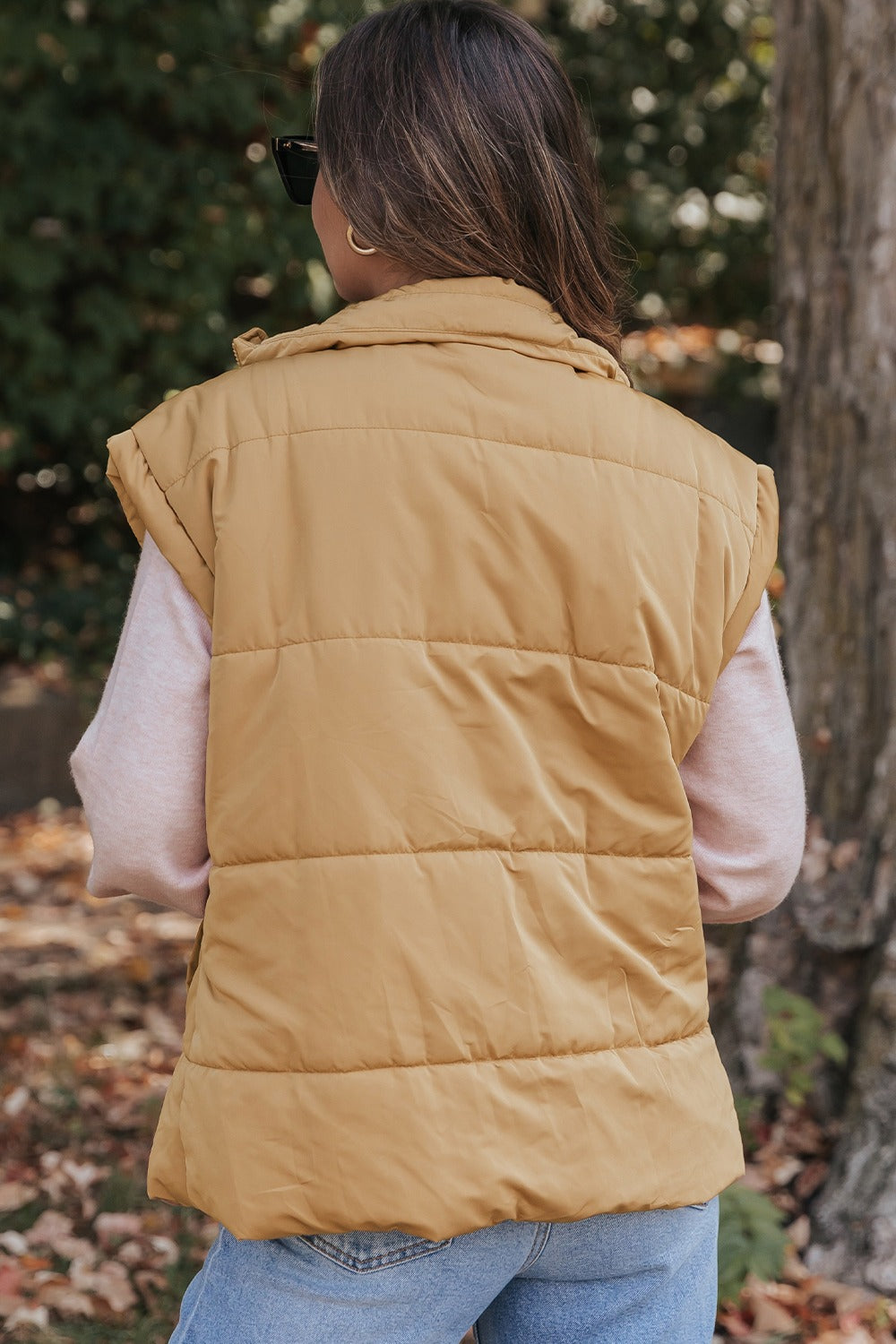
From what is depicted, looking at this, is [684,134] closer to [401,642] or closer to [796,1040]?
[796,1040]

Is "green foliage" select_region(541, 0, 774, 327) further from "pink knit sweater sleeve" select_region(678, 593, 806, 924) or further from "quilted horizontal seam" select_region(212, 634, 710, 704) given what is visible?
A: "quilted horizontal seam" select_region(212, 634, 710, 704)

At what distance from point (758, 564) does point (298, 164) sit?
2.13 feet

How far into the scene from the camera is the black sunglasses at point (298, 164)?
1478 mm

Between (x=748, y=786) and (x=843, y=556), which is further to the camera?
(x=843, y=556)

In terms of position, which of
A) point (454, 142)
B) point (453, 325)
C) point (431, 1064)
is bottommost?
point (431, 1064)

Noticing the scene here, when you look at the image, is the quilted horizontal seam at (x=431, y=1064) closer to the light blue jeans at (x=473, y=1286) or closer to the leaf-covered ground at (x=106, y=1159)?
the light blue jeans at (x=473, y=1286)

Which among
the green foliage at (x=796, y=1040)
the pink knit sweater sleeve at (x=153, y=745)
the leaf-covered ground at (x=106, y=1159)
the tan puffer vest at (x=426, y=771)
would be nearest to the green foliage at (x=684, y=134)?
the leaf-covered ground at (x=106, y=1159)

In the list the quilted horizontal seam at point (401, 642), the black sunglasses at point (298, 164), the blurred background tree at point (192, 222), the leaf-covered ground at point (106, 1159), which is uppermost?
the black sunglasses at point (298, 164)

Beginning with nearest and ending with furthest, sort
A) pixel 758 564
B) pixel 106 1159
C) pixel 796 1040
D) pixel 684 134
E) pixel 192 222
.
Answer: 1. pixel 758 564
2. pixel 796 1040
3. pixel 106 1159
4. pixel 192 222
5. pixel 684 134

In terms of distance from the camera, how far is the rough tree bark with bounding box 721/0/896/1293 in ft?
9.72

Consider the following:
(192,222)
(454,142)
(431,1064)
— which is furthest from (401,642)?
(192,222)

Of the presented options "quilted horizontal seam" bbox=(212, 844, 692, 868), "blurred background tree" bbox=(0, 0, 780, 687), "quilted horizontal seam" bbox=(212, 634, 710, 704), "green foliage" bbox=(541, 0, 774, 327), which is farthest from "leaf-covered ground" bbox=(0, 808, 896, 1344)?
"green foliage" bbox=(541, 0, 774, 327)

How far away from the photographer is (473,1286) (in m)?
1.29

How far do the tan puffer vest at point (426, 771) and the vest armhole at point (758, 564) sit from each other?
9cm
